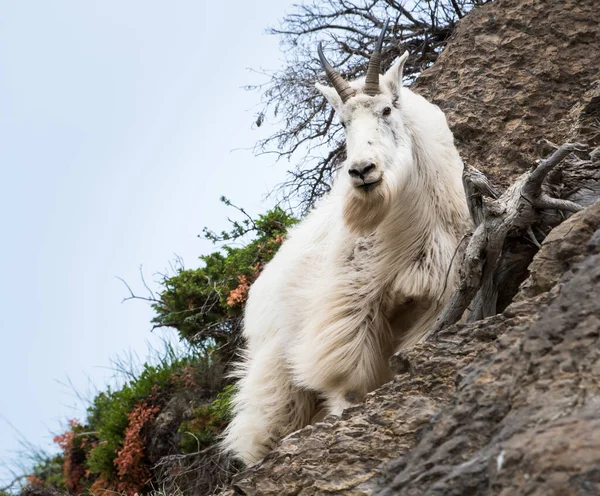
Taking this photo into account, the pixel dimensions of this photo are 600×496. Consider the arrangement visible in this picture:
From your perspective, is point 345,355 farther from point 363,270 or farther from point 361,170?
point 361,170

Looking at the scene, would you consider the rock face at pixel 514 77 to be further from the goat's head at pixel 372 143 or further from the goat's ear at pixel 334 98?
the goat's ear at pixel 334 98

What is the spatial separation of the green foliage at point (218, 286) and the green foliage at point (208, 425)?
30.8 inches

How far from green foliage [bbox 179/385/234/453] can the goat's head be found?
217 cm

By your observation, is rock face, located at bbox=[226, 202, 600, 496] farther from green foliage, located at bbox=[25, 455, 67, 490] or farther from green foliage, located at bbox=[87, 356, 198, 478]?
green foliage, located at bbox=[25, 455, 67, 490]

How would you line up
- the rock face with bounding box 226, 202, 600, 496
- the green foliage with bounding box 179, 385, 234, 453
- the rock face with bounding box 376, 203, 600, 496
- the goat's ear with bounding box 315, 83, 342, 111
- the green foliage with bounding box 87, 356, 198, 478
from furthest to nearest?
the green foliage with bounding box 87, 356, 198, 478 → the green foliage with bounding box 179, 385, 234, 453 → the goat's ear with bounding box 315, 83, 342, 111 → the rock face with bounding box 226, 202, 600, 496 → the rock face with bounding box 376, 203, 600, 496

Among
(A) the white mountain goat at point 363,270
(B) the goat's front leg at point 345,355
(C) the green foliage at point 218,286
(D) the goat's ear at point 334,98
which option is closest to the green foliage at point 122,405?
(C) the green foliage at point 218,286

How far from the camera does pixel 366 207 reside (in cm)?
466

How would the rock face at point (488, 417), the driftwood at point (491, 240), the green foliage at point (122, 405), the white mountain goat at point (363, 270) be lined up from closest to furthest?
the rock face at point (488, 417), the driftwood at point (491, 240), the white mountain goat at point (363, 270), the green foliage at point (122, 405)

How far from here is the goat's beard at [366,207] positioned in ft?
15.0

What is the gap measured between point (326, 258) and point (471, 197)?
123 centimetres

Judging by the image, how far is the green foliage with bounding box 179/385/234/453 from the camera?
6.28 metres

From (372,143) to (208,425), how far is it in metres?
2.89

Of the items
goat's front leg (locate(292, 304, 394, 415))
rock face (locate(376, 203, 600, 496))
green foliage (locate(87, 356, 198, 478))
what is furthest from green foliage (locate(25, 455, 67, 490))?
rock face (locate(376, 203, 600, 496))

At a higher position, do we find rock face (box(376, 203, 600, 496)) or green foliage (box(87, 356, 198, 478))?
rock face (box(376, 203, 600, 496))
